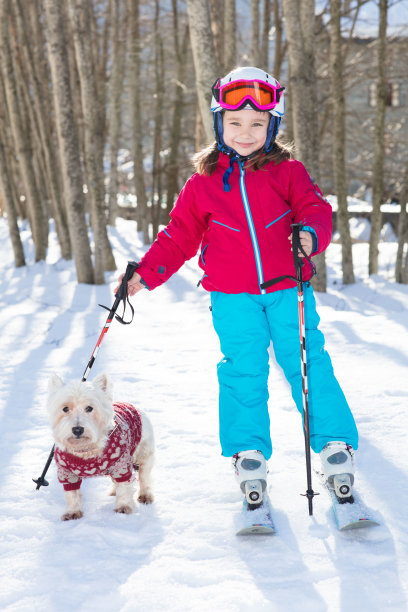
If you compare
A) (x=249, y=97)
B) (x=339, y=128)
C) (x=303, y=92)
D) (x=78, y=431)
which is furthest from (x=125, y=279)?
(x=339, y=128)

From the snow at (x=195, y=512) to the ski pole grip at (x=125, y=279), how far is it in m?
1.09

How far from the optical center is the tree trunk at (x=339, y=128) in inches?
392

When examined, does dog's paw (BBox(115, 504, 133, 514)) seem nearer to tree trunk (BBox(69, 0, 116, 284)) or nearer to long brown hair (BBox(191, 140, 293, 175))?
long brown hair (BBox(191, 140, 293, 175))

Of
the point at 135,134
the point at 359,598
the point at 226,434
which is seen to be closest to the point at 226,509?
the point at 226,434

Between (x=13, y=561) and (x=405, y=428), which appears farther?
(x=405, y=428)

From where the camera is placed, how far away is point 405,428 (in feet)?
11.5

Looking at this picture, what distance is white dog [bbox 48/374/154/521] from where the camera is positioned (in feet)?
8.30

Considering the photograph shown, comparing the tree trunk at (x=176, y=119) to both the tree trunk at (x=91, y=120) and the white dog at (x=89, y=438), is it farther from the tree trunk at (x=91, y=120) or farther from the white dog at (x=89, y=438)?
the white dog at (x=89, y=438)

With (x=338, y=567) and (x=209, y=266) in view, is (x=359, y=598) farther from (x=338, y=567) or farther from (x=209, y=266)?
(x=209, y=266)

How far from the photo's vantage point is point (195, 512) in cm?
276

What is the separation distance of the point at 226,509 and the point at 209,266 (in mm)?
1243

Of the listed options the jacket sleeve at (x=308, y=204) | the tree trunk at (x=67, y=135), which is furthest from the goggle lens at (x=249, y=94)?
the tree trunk at (x=67, y=135)

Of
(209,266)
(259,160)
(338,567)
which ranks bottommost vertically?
(338,567)

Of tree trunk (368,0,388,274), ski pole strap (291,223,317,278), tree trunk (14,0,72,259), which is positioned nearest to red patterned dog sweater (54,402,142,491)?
ski pole strap (291,223,317,278)
